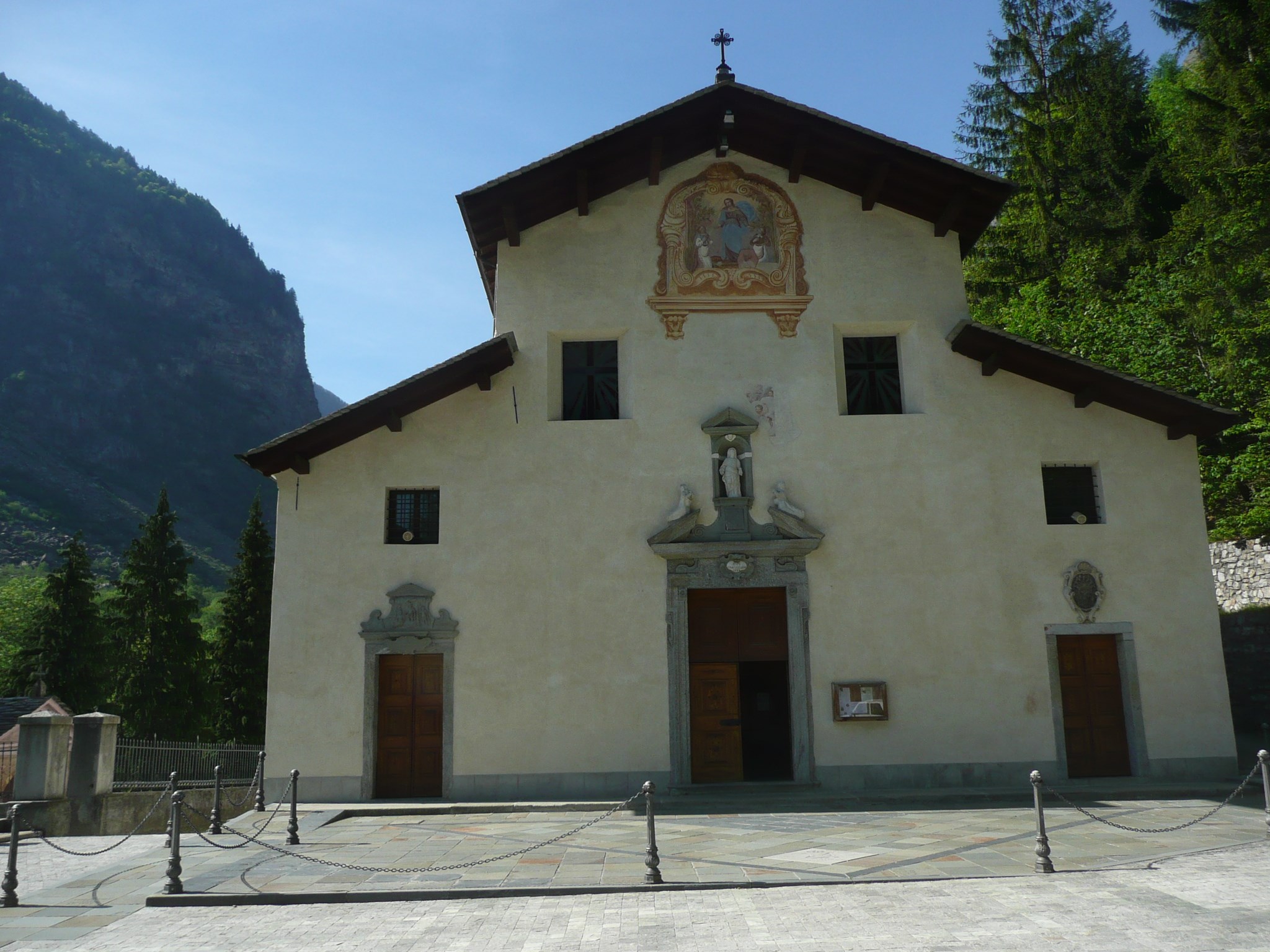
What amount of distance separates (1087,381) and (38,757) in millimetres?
17544

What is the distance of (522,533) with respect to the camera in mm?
16219

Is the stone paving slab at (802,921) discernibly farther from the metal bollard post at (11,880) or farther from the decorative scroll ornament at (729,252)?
the decorative scroll ornament at (729,252)

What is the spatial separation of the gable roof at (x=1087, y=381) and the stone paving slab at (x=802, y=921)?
893 cm

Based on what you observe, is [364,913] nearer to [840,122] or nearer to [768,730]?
[768,730]

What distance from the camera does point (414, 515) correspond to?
1648cm

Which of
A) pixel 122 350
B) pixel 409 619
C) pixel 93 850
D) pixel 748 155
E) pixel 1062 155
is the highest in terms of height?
pixel 122 350

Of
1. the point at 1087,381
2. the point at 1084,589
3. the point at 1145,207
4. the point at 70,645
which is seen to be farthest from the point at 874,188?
the point at 70,645

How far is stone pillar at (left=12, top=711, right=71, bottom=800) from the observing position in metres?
14.7

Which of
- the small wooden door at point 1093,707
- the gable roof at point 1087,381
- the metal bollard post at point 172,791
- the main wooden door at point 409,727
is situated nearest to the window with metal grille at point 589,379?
the main wooden door at point 409,727

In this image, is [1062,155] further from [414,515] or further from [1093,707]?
[414,515]

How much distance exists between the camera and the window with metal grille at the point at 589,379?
1719 cm

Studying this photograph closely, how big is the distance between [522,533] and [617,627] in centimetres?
220

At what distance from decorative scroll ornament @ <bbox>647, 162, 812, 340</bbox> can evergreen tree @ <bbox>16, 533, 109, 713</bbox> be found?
32187mm

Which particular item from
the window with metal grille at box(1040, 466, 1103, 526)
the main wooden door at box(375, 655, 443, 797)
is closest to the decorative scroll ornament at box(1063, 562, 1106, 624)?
the window with metal grille at box(1040, 466, 1103, 526)
